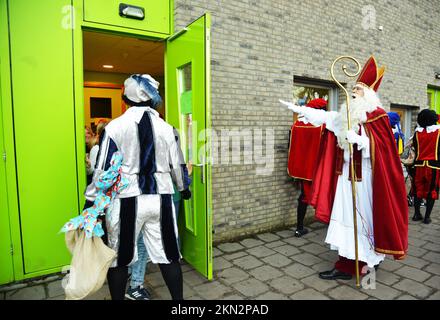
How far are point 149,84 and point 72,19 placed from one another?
156 centimetres

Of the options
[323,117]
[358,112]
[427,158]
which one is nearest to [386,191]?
[358,112]

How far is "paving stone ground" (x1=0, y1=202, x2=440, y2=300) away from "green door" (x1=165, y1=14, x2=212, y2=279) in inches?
11.5

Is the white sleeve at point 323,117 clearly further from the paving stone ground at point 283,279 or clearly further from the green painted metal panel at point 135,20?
the green painted metal panel at point 135,20

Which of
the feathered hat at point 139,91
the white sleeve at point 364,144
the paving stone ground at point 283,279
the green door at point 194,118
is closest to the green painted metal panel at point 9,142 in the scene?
the paving stone ground at point 283,279

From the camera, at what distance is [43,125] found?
10.7ft

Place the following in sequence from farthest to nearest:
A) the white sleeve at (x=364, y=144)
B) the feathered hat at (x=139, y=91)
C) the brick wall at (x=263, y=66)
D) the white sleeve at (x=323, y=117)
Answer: the brick wall at (x=263, y=66)
the white sleeve at (x=323, y=117)
the white sleeve at (x=364, y=144)
the feathered hat at (x=139, y=91)

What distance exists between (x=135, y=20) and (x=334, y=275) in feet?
11.9

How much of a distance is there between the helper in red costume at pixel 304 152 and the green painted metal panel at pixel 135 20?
7.22 ft

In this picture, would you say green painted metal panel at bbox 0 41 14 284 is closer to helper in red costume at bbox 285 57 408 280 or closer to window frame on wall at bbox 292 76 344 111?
helper in red costume at bbox 285 57 408 280

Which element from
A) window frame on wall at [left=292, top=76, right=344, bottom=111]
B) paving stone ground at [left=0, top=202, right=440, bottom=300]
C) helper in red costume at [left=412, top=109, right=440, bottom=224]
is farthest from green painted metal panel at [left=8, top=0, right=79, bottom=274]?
helper in red costume at [left=412, top=109, right=440, bottom=224]

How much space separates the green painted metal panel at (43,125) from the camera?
315 cm

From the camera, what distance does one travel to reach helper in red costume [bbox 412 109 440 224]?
5273mm

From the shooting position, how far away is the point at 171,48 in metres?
3.79

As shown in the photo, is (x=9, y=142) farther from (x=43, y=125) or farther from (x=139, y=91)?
(x=139, y=91)
